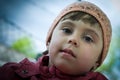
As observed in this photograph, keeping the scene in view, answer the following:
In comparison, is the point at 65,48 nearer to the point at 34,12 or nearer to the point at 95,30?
the point at 95,30

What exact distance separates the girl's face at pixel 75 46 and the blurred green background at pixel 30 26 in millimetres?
161

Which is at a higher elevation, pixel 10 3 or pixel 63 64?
pixel 10 3

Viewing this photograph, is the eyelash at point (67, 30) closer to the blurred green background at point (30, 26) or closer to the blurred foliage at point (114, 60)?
the blurred green background at point (30, 26)

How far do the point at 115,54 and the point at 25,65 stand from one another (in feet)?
1.13

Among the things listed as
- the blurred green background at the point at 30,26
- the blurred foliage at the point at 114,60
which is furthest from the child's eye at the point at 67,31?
the blurred foliage at the point at 114,60

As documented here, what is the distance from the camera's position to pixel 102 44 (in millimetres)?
568

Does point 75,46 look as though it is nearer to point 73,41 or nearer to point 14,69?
point 73,41

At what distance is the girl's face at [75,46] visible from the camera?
51 cm

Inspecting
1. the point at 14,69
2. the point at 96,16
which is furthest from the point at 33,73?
the point at 96,16

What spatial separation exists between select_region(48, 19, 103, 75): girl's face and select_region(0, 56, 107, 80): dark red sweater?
0.01 meters

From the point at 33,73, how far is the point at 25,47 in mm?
222

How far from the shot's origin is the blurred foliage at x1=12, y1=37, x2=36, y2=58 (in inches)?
28.1

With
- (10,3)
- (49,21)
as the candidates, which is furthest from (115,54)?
(10,3)

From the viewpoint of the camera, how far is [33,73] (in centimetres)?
52
